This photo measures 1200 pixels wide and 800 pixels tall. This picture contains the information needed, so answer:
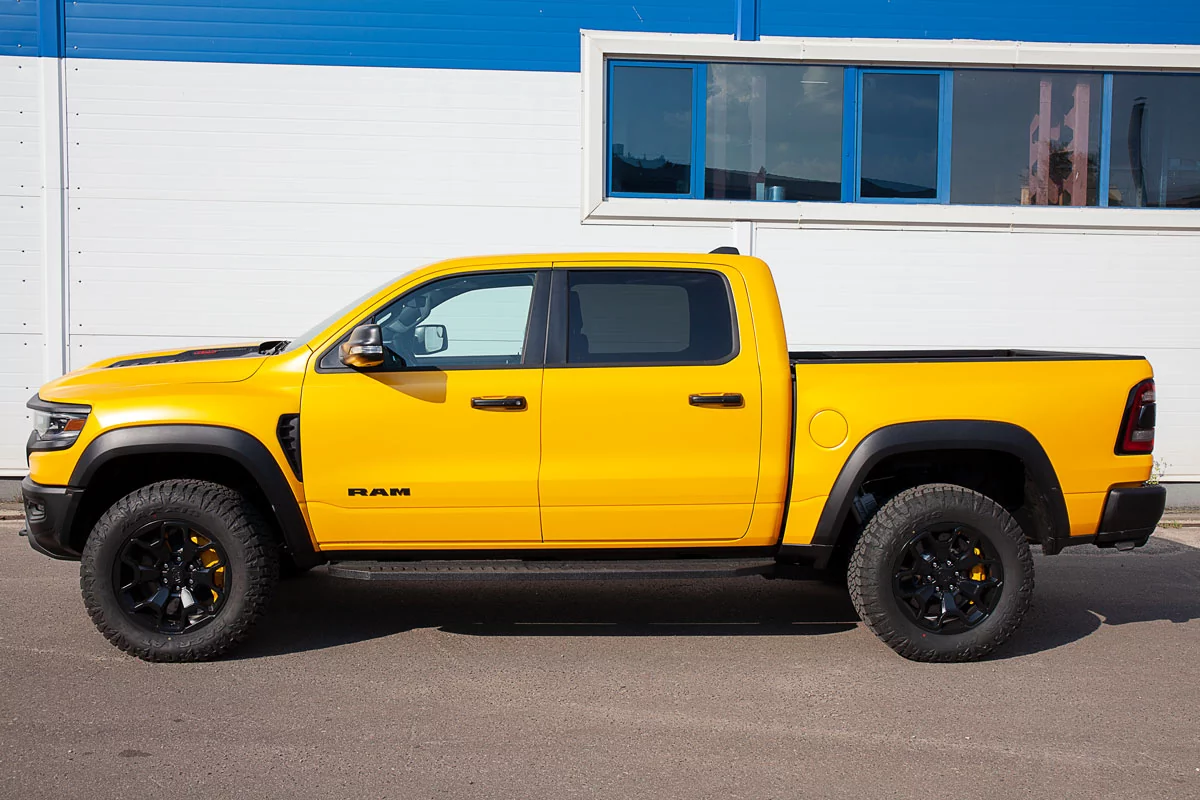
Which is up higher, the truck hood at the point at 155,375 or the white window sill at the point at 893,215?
the white window sill at the point at 893,215

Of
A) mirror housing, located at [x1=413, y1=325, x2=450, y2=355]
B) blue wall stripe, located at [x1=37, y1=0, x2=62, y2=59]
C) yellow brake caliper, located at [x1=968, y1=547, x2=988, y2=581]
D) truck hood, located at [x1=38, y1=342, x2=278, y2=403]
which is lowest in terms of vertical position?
yellow brake caliper, located at [x1=968, y1=547, x2=988, y2=581]

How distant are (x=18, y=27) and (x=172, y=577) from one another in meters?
6.44

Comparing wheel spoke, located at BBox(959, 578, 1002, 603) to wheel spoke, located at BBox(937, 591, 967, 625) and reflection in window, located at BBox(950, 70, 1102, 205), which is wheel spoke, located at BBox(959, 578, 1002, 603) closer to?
wheel spoke, located at BBox(937, 591, 967, 625)

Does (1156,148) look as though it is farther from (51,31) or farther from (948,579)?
(51,31)

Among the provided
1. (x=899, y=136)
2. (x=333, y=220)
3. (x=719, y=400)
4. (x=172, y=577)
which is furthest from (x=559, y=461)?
(x=899, y=136)

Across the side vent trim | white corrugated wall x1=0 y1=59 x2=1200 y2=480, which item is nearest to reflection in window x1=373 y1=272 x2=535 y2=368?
the side vent trim

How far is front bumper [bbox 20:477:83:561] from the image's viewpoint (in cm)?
492

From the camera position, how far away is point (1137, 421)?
513cm

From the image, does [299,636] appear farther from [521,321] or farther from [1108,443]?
[1108,443]

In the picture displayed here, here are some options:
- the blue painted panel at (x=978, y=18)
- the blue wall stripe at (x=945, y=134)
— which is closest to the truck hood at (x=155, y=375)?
the blue painted panel at (x=978, y=18)

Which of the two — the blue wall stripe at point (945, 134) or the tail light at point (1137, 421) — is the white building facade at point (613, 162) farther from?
the tail light at point (1137, 421)

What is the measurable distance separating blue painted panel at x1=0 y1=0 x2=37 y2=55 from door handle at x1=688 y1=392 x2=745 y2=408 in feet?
23.9

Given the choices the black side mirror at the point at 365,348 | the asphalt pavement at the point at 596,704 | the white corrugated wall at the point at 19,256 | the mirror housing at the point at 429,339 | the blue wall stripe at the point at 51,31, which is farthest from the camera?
the white corrugated wall at the point at 19,256

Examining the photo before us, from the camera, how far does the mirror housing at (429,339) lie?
16.9 ft
